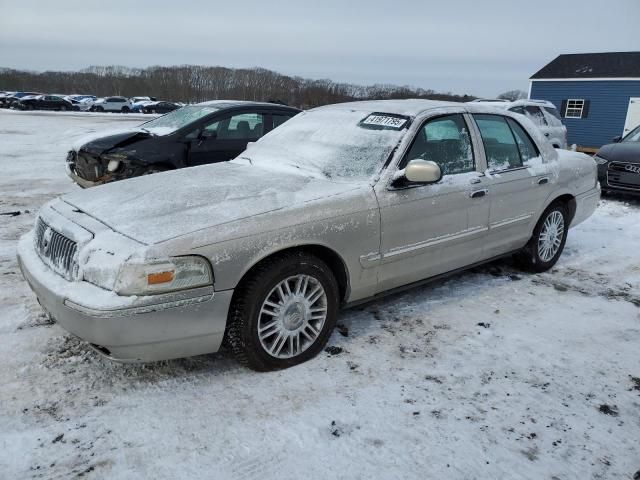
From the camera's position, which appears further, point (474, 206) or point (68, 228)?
point (474, 206)

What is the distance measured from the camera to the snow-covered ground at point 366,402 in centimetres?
245

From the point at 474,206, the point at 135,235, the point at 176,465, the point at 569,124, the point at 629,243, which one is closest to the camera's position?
the point at 176,465

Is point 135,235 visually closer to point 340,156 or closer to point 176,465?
point 176,465

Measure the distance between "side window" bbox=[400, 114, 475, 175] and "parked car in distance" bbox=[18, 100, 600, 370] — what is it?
1cm

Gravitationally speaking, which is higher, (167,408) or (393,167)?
(393,167)

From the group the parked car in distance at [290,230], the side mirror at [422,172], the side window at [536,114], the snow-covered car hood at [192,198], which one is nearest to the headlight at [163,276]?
the parked car in distance at [290,230]

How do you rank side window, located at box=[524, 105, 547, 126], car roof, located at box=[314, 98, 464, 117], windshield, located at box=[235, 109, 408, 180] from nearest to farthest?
windshield, located at box=[235, 109, 408, 180] < car roof, located at box=[314, 98, 464, 117] < side window, located at box=[524, 105, 547, 126]

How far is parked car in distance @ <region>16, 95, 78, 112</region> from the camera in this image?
141ft

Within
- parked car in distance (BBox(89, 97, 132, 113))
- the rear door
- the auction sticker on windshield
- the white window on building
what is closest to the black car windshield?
the auction sticker on windshield

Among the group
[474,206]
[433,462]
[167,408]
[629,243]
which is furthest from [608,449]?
[629,243]

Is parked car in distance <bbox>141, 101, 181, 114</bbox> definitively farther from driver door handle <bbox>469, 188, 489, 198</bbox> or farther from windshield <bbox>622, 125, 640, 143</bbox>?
driver door handle <bbox>469, 188, 489, 198</bbox>

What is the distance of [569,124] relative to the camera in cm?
2697

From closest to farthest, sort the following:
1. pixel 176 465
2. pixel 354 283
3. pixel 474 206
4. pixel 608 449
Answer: pixel 176 465 < pixel 608 449 < pixel 354 283 < pixel 474 206

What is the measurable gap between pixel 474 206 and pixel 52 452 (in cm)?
327
